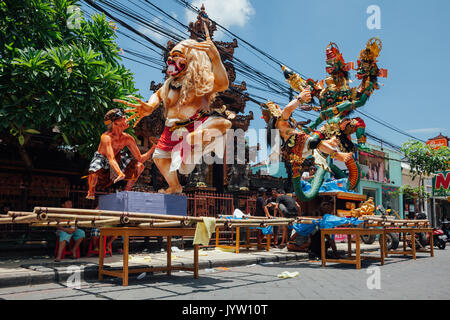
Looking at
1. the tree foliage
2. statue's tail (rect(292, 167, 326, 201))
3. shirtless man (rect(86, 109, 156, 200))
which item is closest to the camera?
shirtless man (rect(86, 109, 156, 200))

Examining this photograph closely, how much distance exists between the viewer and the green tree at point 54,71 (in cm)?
666

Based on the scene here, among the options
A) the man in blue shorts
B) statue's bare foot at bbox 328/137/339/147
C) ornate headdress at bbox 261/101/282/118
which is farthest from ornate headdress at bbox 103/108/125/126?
statue's bare foot at bbox 328/137/339/147

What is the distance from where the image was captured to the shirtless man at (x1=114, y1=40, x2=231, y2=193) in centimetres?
551

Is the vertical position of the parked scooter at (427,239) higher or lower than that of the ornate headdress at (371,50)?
lower

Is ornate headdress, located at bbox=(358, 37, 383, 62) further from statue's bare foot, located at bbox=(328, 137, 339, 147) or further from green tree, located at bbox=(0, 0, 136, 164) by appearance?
green tree, located at bbox=(0, 0, 136, 164)

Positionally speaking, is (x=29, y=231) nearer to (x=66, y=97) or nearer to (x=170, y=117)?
(x=66, y=97)

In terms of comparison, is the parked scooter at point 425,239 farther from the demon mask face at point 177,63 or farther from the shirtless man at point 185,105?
the demon mask face at point 177,63

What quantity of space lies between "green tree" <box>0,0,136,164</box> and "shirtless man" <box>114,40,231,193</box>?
2.01 m

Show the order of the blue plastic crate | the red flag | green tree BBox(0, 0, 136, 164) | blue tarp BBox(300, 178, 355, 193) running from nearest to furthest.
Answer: the blue plastic crate < green tree BBox(0, 0, 136, 164) < the red flag < blue tarp BBox(300, 178, 355, 193)

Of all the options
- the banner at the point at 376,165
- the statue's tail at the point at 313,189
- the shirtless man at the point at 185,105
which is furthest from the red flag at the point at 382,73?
the banner at the point at 376,165

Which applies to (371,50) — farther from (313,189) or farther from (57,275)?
(57,275)

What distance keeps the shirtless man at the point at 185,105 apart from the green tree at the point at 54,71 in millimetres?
Result: 2006
